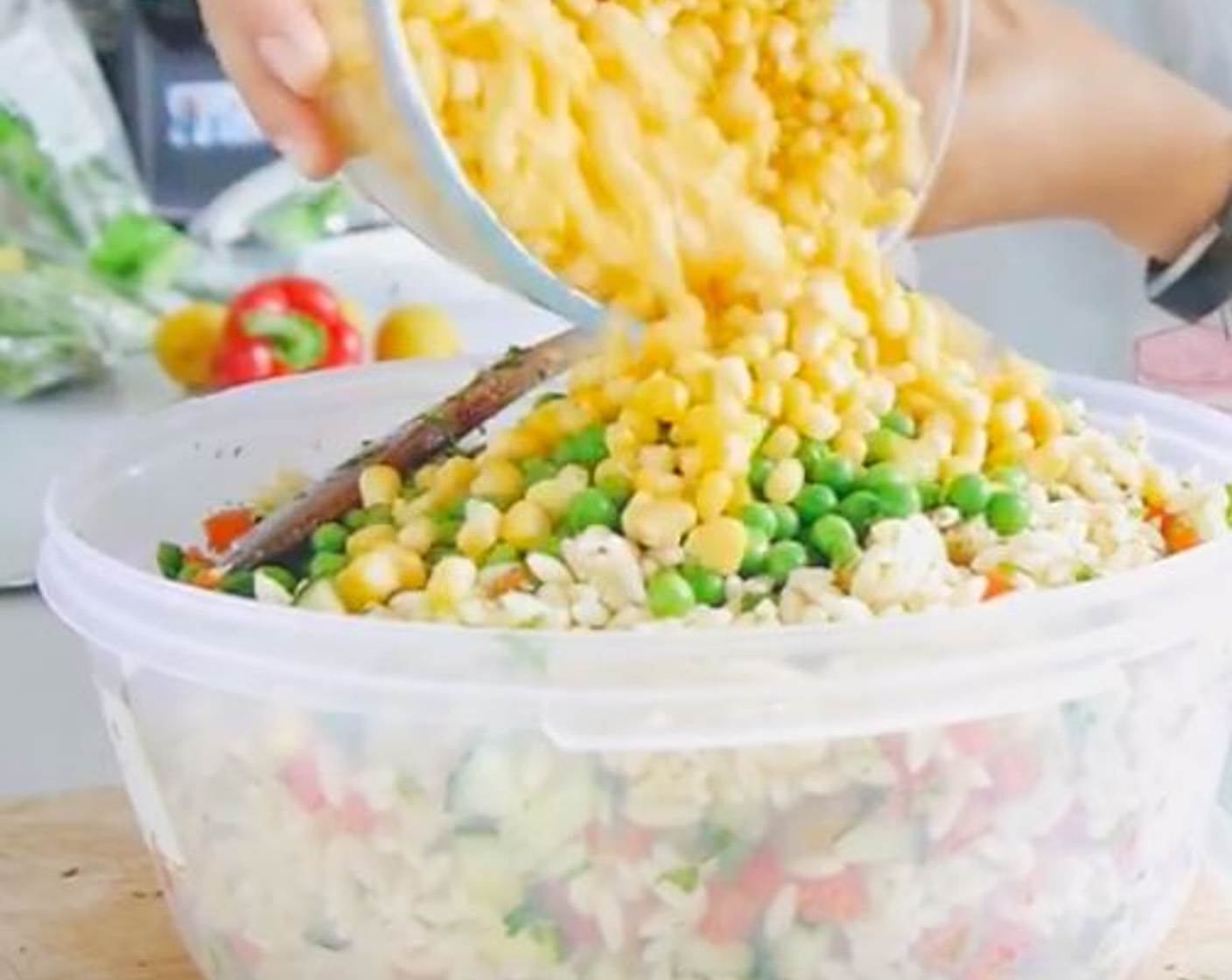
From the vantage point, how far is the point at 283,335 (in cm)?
189

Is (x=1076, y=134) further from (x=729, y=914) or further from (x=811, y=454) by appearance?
(x=729, y=914)

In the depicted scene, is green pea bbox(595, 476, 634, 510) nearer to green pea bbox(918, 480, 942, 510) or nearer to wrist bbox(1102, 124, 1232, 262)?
green pea bbox(918, 480, 942, 510)

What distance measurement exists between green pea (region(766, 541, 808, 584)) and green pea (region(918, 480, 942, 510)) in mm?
53

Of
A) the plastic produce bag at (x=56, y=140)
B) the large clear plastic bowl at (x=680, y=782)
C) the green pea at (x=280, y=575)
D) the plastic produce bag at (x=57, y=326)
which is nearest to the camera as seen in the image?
the large clear plastic bowl at (x=680, y=782)

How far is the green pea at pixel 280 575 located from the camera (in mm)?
771

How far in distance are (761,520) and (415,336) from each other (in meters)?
1.20

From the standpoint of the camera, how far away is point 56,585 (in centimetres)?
78

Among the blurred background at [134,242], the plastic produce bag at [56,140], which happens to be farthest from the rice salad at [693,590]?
the plastic produce bag at [56,140]

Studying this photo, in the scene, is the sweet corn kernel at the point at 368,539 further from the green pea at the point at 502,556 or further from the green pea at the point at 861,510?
the green pea at the point at 861,510

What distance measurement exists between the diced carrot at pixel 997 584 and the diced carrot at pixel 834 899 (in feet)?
0.30

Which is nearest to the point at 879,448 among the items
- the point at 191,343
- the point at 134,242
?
the point at 191,343

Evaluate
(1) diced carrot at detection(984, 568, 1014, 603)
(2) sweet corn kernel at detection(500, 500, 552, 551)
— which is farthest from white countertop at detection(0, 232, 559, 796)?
(1) diced carrot at detection(984, 568, 1014, 603)

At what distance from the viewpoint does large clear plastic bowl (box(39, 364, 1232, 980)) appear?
0.67 meters

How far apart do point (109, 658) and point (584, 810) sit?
0.56ft
